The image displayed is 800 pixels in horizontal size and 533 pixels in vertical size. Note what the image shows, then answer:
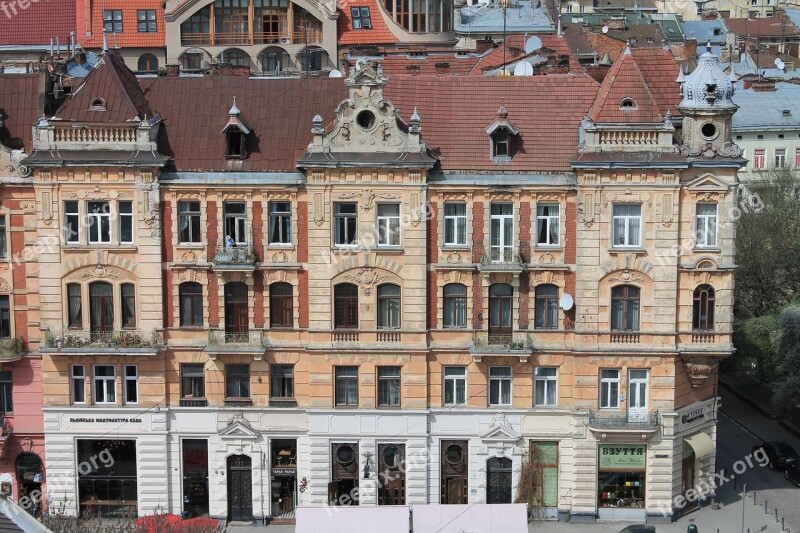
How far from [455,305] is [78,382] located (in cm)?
1633

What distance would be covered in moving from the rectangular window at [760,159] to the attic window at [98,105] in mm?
56565

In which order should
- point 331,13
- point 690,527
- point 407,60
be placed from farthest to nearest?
point 331,13, point 407,60, point 690,527

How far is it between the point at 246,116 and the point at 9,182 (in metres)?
10.3

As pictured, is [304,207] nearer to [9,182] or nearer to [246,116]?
[246,116]

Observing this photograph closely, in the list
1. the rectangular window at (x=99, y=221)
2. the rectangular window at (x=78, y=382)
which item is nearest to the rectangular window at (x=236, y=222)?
the rectangular window at (x=99, y=221)

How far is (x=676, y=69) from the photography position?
67.8 metres

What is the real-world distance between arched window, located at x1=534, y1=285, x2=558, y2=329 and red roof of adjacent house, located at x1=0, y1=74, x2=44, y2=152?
74.4ft

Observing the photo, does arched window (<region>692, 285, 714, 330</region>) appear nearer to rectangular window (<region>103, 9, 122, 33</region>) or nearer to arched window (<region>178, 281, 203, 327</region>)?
arched window (<region>178, 281, 203, 327</region>)

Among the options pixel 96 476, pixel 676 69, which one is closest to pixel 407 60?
pixel 676 69

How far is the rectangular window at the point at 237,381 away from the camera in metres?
64.2

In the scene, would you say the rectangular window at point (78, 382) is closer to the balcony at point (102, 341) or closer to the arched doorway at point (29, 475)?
the balcony at point (102, 341)

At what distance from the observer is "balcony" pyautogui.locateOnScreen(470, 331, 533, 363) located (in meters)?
62.8

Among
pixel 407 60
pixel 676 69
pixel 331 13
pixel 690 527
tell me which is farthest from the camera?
pixel 331 13

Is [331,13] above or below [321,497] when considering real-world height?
above
